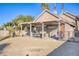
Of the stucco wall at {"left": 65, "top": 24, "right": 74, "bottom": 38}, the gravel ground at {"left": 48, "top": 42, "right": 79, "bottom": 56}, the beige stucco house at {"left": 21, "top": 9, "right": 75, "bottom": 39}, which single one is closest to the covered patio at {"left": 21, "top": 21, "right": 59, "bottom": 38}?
the beige stucco house at {"left": 21, "top": 9, "right": 75, "bottom": 39}

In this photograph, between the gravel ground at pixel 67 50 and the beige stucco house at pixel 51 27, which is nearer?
the gravel ground at pixel 67 50

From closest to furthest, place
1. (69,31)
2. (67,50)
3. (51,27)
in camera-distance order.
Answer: (67,50) → (69,31) → (51,27)

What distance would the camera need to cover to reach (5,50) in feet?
15.9

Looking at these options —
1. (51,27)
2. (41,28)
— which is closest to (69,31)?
(51,27)

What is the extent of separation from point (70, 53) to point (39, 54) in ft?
1.99

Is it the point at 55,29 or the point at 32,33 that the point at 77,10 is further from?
the point at 32,33

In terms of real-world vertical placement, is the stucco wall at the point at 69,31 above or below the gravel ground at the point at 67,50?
above

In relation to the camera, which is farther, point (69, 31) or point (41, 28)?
point (41, 28)

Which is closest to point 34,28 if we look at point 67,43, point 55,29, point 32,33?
point 32,33

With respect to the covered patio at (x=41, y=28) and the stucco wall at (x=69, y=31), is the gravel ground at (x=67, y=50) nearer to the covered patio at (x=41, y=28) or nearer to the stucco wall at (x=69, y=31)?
the stucco wall at (x=69, y=31)

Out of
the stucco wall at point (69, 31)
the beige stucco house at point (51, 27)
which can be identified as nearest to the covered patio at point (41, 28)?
the beige stucco house at point (51, 27)

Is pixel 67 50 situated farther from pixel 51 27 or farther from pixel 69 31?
pixel 51 27

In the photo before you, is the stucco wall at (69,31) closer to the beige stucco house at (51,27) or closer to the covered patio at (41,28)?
the beige stucco house at (51,27)

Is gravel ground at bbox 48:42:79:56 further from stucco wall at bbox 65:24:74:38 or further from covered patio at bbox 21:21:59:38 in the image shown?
covered patio at bbox 21:21:59:38
